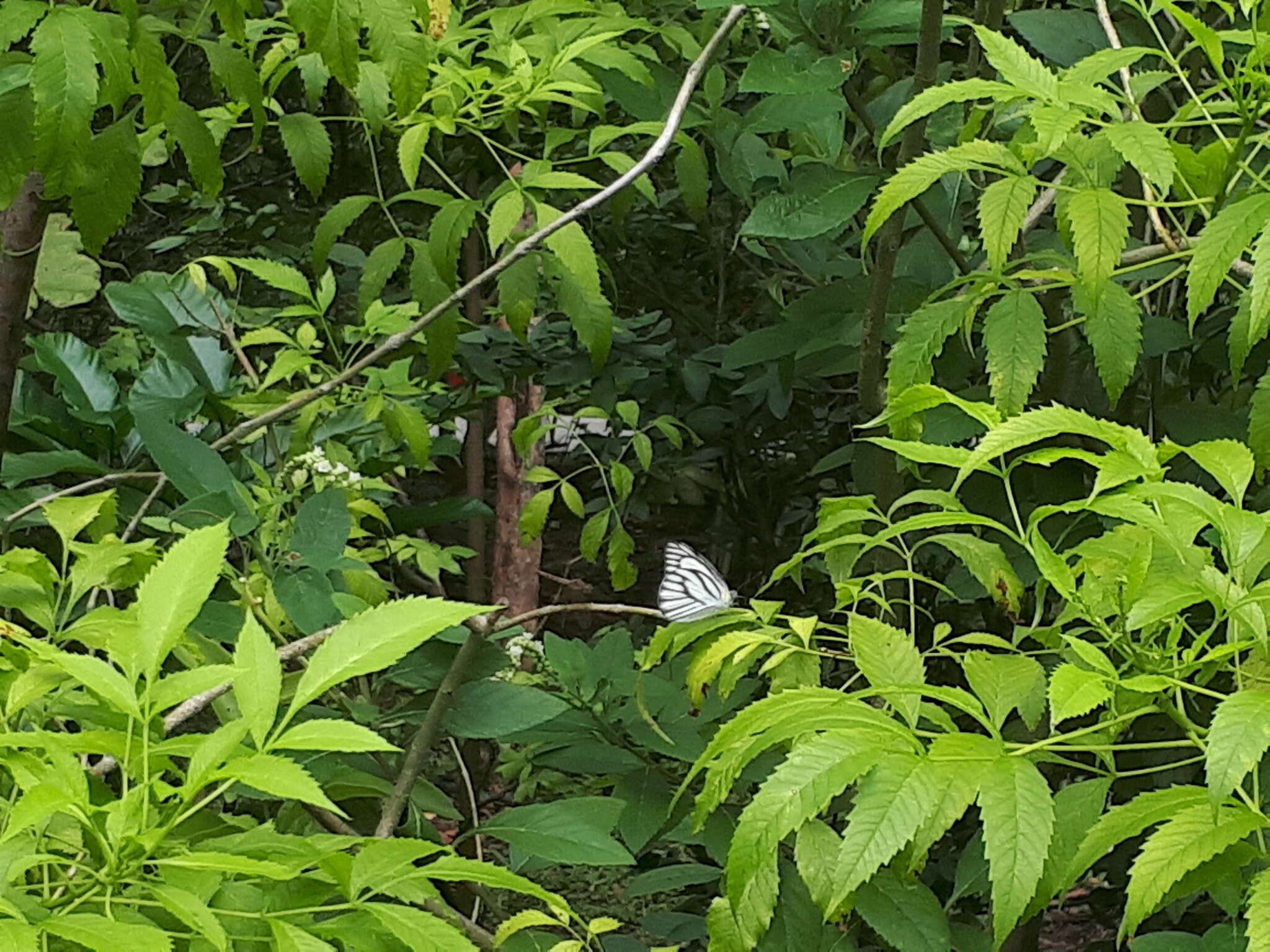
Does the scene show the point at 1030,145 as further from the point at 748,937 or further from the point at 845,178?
the point at 748,937

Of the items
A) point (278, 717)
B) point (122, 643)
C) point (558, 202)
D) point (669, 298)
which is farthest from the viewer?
point (669, 298)

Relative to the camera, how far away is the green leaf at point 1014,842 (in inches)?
22.3

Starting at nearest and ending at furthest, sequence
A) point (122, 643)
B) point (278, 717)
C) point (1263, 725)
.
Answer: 1. point (1263, 725)
2. point (122, 643)
3. point (278, 717)

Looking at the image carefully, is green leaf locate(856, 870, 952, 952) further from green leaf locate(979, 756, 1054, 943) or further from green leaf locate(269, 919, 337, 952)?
green leaf locate(269, 919, 337, 952)

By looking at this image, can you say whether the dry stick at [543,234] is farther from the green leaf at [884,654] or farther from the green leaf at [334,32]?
the green leaf at [884,654]

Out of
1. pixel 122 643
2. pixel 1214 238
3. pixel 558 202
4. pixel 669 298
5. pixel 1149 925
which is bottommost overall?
pixel 1149 925

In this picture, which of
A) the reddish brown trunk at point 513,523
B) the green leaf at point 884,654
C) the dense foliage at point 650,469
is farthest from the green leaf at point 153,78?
the reddish brown trunk at point 513,523

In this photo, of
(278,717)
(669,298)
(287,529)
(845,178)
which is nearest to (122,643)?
(278,717)

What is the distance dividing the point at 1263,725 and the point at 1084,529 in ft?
2.37

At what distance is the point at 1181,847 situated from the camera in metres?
0.59

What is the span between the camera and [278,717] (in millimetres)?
1024

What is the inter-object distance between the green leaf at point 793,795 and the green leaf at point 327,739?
0.19 m

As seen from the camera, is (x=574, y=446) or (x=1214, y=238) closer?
(x=1214, y=238)

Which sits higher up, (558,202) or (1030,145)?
(1030,145)
